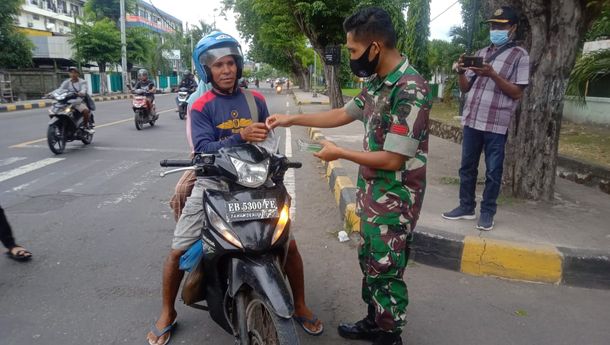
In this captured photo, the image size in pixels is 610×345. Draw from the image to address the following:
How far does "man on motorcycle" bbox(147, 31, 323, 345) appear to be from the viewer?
2.39 metres

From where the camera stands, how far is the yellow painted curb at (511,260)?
132 inches

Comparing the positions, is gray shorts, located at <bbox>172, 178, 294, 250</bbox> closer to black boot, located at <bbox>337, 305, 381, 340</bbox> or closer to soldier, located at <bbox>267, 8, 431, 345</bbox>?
soldier, located at <bbox>267, 8, 431, 345</bbox>

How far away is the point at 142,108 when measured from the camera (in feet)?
38.3

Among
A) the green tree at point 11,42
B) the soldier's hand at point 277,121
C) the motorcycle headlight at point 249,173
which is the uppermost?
the green tree at point 11,42

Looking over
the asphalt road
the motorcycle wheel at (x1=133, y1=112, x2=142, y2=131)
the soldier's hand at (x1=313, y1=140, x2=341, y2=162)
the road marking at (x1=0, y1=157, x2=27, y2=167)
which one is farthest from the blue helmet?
the motorcycle wheel at (x1=133, y1=112, x2=142, y2=131)

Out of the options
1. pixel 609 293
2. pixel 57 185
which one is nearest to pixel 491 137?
pixel 609 293

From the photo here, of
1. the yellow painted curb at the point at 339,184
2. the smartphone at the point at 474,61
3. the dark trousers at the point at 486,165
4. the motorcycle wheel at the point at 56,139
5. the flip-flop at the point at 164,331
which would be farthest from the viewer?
the motorcycle wheel at the point at 56,139

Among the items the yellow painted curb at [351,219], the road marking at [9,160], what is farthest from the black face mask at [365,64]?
the road marking at [9,160]

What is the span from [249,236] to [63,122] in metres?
7.30

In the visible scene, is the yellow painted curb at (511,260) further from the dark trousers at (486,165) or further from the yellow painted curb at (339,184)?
the yellow painted curb at (339,184)

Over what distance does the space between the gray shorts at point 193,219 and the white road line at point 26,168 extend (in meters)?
4.91

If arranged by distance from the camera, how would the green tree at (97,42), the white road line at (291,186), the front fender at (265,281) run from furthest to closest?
the green tree at (97,42), the white road line at (291,186), the front fender at (265,281)

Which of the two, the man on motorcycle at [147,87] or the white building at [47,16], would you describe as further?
the white building at [47,16]

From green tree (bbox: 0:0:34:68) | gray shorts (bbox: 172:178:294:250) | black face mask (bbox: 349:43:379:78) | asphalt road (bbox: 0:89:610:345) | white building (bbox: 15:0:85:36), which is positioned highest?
white building (bbox: 15:0:85:36)
